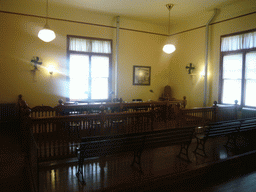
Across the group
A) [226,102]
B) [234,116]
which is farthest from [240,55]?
[234,116]

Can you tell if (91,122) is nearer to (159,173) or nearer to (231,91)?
(159,173)

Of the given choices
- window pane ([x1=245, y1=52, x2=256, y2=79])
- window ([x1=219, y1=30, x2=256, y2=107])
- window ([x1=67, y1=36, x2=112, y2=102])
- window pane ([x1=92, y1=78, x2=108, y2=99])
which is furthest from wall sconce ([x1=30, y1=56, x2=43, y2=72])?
window pane ([x1=245, y1=52, x2=256, y2=79])

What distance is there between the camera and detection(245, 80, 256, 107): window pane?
5977 mm

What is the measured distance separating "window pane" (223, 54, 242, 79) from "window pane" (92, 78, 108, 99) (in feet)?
14.2

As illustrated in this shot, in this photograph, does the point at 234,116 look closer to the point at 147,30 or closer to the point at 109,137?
the point at 109,137

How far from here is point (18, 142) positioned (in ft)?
15.9

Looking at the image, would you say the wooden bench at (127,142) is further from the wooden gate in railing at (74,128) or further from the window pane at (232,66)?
the window pane at (232,66)

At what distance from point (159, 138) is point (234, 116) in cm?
340

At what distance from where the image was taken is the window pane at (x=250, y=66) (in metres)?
5.95

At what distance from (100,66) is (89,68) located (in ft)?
1.47

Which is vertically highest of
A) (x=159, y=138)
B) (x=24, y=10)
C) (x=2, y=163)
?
(x=24, y=10)

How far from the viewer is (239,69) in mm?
6336

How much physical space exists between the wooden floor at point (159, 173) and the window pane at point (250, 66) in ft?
9.26

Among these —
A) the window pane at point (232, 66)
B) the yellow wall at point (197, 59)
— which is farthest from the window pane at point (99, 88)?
the window pane at point (232, 66)
